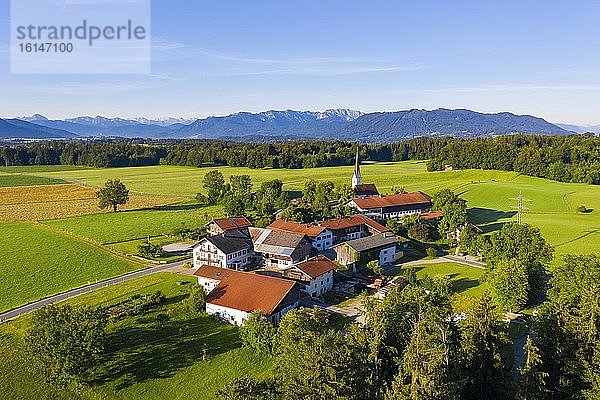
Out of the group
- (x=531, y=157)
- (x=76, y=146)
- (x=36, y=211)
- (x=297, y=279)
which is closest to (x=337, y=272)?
Answer: (x=297, y=279)

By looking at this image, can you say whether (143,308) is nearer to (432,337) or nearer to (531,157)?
(432,337)

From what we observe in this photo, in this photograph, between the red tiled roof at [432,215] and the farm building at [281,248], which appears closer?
the farm building at [281,248]

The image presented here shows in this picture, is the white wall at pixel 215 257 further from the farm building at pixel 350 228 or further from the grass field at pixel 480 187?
the grass field at pixel 480 187

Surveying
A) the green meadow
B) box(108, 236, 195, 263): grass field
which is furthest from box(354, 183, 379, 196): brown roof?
box(108, 236, 195, 263): grass field

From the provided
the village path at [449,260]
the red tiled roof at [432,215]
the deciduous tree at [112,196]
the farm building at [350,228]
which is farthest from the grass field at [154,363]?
the deciduous tree at [112,196]

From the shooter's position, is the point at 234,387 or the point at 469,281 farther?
the point at 469,281

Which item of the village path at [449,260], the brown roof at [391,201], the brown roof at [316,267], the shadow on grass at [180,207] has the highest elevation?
the brown roof at [391,201]
